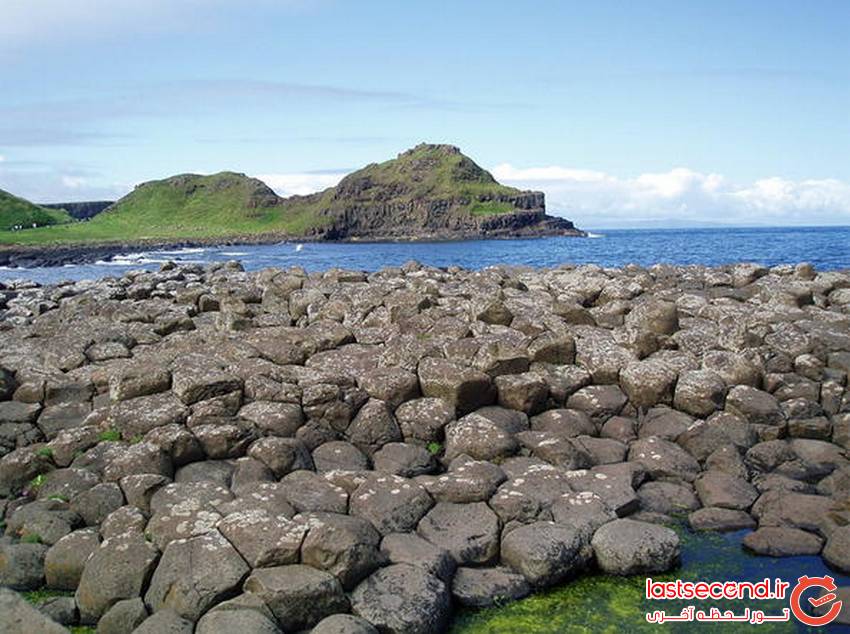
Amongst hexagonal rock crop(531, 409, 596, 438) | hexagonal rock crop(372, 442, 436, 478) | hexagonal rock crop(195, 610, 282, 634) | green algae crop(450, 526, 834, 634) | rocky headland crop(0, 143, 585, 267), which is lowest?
green algae crop(450, 526, 834, 634)

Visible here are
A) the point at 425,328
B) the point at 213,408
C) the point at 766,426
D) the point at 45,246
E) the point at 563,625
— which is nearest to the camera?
the point at 563,625

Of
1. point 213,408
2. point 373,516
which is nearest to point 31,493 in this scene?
point 213,408

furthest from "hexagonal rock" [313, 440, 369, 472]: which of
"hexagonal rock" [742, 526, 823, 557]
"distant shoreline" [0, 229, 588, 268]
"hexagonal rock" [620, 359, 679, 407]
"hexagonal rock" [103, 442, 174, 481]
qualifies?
"distant shoreline" [0, 229, 588, 268]

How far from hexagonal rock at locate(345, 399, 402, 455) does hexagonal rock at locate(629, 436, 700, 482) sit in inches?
179

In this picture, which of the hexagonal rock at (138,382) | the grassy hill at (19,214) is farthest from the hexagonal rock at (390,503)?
the grassy hill at (19,214)

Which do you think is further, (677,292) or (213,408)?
(677,292)

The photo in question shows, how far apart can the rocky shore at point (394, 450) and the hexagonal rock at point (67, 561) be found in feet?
0.10

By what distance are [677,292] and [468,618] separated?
16766mm

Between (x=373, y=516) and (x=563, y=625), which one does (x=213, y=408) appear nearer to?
(x=373, y=516)

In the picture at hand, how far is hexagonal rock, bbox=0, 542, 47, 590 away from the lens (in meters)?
11.2

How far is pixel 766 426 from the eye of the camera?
1569 cm

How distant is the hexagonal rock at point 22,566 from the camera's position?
1116 cm

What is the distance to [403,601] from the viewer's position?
32.7 feet

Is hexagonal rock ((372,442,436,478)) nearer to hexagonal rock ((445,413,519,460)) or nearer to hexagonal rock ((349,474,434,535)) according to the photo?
hexagonal rock ((445,413,519,460))
